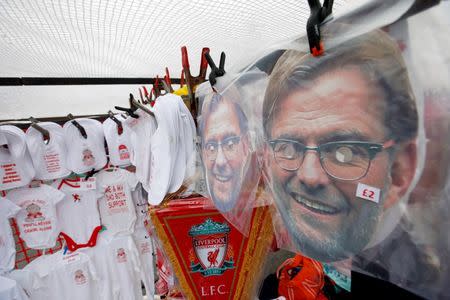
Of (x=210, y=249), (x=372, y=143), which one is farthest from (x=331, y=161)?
(x=210, y=249)

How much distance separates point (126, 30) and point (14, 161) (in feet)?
3.83

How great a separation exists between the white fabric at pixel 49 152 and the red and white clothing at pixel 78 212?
0.17m

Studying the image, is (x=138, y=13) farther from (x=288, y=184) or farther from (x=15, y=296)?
(x=15, y=296)

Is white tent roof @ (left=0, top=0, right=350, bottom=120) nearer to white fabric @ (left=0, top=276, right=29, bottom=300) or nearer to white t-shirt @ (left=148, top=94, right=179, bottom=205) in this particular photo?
white t-shirt @ (left=148, top=94, right=179, bottom=205)

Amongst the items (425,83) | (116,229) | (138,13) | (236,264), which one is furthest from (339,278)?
(116,229)

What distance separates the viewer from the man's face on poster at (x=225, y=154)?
0.57 m

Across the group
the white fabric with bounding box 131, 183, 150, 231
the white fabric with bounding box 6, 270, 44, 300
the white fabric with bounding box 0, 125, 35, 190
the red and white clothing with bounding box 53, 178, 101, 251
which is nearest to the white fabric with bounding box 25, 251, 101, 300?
the white fabric with bounding box 6, 270, 44, 300

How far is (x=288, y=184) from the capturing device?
41cm

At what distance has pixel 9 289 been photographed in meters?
1.38

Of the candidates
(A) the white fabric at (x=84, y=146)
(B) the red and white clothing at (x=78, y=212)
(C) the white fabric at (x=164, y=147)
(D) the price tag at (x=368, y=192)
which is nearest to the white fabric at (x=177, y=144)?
(C) the white fabric at (x=164, y=147)

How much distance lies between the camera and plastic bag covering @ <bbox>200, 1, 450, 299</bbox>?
0.25 m

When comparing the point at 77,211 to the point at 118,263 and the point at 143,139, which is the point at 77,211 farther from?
the point at 143,139

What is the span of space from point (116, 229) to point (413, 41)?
206cm

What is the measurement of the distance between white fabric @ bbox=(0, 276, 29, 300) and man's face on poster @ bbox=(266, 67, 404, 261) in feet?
6.05
